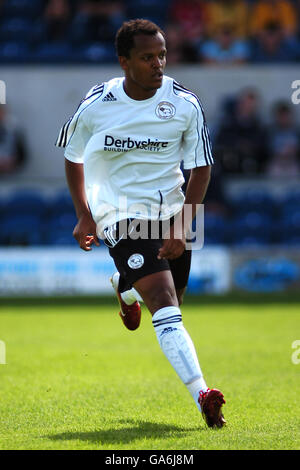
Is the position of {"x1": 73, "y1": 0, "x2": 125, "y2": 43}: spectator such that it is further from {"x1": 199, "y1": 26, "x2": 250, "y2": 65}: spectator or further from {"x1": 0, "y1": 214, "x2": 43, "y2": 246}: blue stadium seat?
{"x1": 0, "y1": 214, "x2": 43, "y2": 246}: blue stadium seat

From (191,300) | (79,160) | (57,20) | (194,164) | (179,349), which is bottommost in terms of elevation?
(191,300)

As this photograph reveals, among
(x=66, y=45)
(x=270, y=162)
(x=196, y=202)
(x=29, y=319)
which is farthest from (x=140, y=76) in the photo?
(x=66, y=45)

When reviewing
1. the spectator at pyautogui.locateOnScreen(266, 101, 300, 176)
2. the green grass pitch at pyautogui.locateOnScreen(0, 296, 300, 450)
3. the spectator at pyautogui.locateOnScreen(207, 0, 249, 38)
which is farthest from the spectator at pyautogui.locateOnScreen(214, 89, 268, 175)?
the green grass pitch at pyautogui.locateOnScreen(0, 296, 300, 450)

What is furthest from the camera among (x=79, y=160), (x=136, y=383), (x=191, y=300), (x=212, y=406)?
(x=191, y=300)

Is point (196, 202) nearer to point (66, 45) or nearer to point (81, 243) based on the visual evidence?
point (81, 243)

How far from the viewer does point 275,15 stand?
17.4 m

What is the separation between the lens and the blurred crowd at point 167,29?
55.1 ft

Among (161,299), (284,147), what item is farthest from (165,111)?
(284,147)

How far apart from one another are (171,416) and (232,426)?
0.54 metres

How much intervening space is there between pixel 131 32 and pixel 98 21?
40.1ft

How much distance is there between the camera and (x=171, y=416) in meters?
5.17

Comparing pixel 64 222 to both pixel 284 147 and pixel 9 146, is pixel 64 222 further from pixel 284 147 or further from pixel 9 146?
pixel 284 147

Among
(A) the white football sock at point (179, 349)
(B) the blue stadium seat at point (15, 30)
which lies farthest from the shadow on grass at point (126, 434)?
(B) the blue stadium seat at point (15, 30)

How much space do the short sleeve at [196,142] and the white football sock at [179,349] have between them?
903mm
